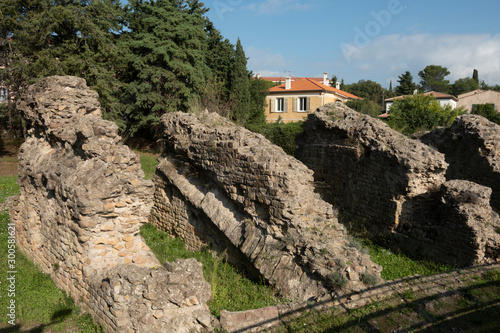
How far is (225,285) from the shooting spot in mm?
5871

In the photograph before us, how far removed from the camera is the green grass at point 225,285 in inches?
203

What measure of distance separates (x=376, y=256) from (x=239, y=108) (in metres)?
21.2

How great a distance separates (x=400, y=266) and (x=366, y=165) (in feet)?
9.45

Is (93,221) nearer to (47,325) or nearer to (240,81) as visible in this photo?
(47,325)

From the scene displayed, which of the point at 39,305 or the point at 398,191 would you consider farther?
the point at 398,191

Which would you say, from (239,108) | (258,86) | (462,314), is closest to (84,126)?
(462,314)

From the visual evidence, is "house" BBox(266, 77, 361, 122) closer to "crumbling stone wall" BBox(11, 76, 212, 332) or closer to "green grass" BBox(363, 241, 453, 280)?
"green grass" BBox(363, 241, 453, 280)

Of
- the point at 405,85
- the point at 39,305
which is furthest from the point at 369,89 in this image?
the point at 39,305

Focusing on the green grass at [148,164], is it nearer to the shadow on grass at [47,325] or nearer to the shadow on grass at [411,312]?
the shadow on grass at [47,325]

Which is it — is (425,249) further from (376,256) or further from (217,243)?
(217,243)

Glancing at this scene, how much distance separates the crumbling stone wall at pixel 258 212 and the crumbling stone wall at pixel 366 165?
2860 mm

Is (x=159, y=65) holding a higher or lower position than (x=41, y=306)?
higher

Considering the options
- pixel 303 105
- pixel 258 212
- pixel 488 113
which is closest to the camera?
pixel 258 212

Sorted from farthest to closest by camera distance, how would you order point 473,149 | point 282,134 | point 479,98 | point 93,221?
point 479,98 < point 282,134 < point 473,149 < point 93,221
